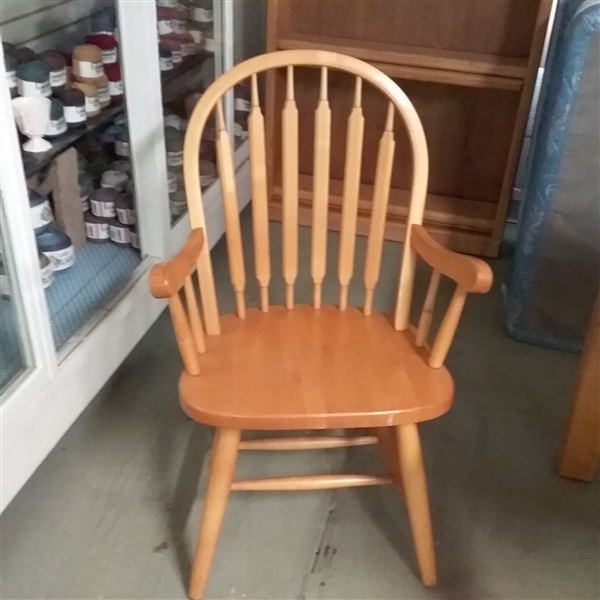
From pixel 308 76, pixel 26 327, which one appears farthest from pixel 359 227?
pixel 26 327

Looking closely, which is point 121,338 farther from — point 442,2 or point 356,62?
point 442,2

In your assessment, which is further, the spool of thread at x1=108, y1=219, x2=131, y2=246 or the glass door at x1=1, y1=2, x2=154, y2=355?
the spool of thread at x1=108, y1=219, x2=131, y2=246

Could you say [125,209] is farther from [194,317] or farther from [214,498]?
[214,498]

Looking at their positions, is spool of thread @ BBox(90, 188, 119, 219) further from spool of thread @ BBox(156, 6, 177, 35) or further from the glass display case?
spool of thread @ BBox(156, 6, 177, 35)

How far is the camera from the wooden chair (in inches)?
40.1

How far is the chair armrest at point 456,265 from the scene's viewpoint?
983 millimetres

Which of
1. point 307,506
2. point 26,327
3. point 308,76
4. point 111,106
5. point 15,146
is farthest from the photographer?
point 308,76

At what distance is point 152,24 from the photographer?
4.74 ft

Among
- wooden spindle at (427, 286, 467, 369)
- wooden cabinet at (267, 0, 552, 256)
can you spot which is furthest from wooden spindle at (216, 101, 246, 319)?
wooden cabinet at (267, 0, 552, 256)

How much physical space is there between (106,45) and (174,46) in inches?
8.6

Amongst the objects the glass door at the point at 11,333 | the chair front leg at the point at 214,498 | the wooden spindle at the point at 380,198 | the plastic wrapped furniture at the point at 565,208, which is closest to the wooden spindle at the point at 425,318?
the wooden spindle at the point at 380,198

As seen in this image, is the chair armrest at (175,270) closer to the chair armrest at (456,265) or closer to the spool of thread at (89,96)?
the chair armrest at (456,265)

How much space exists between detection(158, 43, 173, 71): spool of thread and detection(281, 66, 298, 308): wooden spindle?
603 millimetres

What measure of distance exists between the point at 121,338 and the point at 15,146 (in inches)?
22.9
